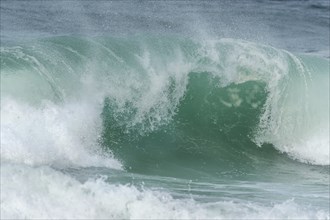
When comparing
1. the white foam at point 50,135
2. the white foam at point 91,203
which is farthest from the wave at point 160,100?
the white foam at point 91,203

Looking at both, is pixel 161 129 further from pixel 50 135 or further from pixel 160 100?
pixel 50 135

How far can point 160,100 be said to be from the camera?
51.3 ft

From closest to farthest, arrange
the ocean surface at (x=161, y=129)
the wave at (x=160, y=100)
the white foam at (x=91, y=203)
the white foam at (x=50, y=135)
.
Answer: the white foam at (x=91, y=203) → the ocean surface at (x=161, y=129) → the white foam at (x=50, y=135) → the wave at (x=160, y=100)

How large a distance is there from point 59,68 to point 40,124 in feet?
8.61

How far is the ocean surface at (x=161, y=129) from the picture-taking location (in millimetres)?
10070

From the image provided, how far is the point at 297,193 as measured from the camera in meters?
12.5

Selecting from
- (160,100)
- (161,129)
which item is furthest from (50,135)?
(160,100)

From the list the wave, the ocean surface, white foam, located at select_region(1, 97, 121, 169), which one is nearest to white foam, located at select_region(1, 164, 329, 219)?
the ocean surface

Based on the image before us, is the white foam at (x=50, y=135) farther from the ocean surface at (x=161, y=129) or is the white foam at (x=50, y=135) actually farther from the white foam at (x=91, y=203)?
the white foam at (x=91, y=203)

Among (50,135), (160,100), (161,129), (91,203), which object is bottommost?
(91,203)

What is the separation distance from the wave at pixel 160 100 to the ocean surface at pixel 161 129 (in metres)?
0.03

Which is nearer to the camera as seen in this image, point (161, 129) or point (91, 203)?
point (91, 203)

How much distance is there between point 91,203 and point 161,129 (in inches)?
221

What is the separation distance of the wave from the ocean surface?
3 cm
